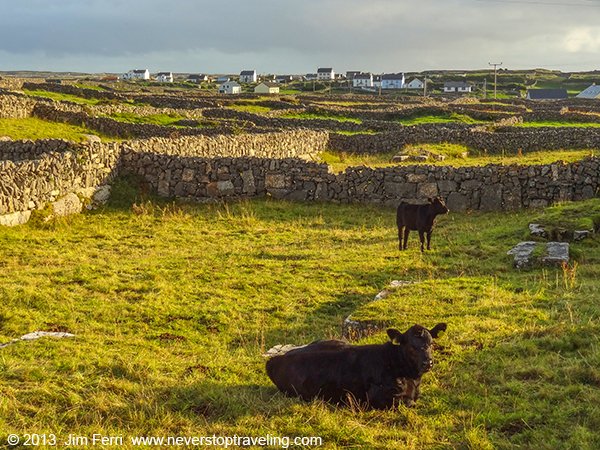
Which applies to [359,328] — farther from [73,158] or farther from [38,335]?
[73,158]

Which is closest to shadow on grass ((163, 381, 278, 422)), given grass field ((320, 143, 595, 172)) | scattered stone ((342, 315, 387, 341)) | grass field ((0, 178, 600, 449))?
grass field ((0, 178, 600, 449))

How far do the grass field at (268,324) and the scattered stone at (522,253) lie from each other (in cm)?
23

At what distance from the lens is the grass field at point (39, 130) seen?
31484 mm

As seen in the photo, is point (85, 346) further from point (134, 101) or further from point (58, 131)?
point (134, 101)

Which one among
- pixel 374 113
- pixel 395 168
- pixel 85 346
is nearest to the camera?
pixel 85 346

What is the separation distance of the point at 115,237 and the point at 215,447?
516 inches

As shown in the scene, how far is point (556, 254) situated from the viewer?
14.2 metres

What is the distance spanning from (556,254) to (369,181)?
9787mm

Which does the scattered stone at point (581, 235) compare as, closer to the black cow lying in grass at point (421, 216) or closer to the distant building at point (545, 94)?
the black cow lying in grass at point (421, 216)

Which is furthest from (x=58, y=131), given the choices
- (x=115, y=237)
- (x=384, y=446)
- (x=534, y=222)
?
(x=384, y=446)

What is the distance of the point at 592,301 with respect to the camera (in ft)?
36.5

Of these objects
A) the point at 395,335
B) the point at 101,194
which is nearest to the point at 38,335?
the point at 395,335

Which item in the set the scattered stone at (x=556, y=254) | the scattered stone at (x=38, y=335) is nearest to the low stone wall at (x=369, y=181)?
the scattered stone at (x=556, y=254)

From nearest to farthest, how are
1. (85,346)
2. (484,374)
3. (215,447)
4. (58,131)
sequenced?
(215,447), (484,374), (85,346), (58,131)
